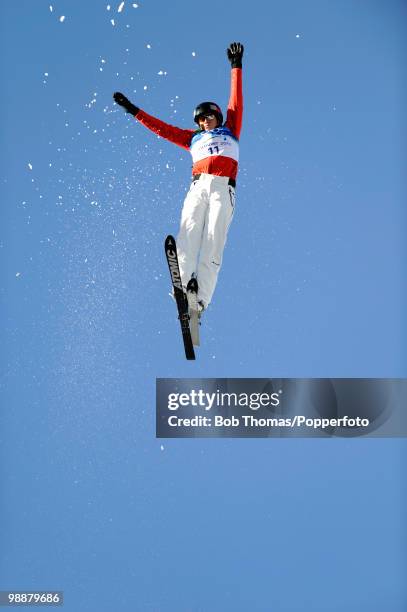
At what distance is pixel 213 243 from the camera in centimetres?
645

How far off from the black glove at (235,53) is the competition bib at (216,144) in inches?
23.3

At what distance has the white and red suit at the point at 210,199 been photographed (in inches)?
254

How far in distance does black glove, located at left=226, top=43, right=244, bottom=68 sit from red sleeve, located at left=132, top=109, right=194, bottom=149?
703 mm

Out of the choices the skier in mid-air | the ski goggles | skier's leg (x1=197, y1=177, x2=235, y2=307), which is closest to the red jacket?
the skier in mid-air

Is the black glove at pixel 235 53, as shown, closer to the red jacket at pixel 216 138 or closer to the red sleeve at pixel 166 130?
the red jacket at pixel 216 138

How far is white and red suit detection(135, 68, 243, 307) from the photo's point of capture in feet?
21.1

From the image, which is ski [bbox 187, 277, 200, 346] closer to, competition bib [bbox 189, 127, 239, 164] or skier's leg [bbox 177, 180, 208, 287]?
skier's leg [bbox 177, 180, 208, 287]

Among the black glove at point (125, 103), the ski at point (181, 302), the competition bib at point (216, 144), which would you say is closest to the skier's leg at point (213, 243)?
the ski at point (181, 302)

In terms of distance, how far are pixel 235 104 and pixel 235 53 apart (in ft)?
1.41

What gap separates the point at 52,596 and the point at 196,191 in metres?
4.05

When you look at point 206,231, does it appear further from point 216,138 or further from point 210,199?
point 216,138

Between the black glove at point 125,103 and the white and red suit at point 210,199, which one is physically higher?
the black glove at point 125,103

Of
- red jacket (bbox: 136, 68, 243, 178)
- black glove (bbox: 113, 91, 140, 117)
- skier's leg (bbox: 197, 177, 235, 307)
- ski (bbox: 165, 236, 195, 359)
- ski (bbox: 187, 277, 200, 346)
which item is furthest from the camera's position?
black glove (bbox: 113, 91, 140, 117)

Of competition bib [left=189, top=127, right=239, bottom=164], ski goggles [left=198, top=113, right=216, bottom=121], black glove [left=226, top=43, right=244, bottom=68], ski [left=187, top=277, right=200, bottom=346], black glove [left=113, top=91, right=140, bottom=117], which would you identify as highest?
black glove [left=226, top=43, right=244, bottom=68]
